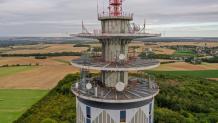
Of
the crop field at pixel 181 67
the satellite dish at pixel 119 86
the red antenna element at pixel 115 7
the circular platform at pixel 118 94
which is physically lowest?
the crop field at pixel 181 67

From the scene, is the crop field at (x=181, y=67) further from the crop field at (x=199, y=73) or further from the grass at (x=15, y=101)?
the grass at (x=15, y=101)

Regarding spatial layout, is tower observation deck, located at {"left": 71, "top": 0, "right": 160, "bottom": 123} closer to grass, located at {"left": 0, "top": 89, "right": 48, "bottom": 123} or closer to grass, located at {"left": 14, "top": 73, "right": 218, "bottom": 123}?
grass, located at {"left": 14, "top": 73, "right": 218, "bottom": 123}

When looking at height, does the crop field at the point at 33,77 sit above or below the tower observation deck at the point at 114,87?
below

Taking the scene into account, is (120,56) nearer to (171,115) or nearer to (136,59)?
(136,59)

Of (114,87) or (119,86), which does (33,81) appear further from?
(119,86)

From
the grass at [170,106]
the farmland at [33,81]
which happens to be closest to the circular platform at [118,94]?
the grass at [170,106]

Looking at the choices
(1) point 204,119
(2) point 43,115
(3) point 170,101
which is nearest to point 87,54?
(2) point 43,115

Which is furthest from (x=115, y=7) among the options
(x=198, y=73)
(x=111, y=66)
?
(x=198, y=73)
